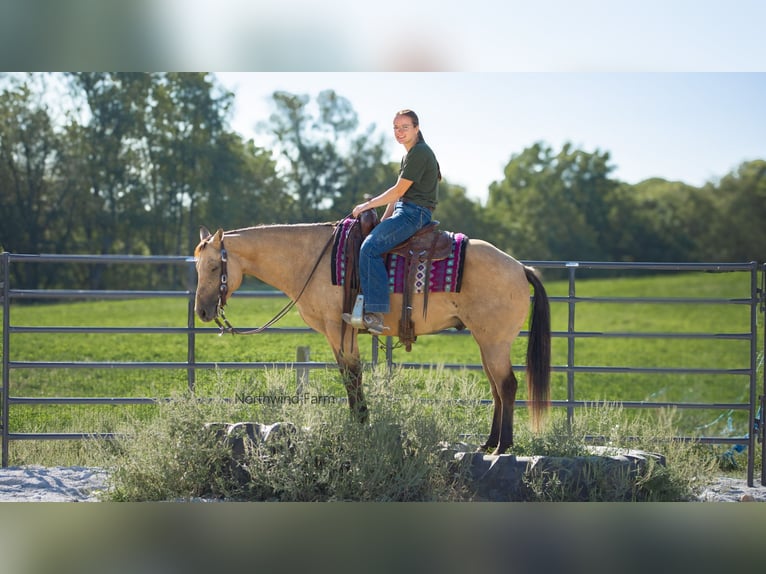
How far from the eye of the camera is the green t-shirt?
20.8ft

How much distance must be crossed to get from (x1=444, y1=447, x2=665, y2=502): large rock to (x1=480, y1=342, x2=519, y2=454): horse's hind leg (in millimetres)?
497

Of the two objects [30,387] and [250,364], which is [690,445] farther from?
[30,387]

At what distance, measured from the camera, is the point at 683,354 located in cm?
2605

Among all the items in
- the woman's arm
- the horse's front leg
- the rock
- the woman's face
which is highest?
the woman's face

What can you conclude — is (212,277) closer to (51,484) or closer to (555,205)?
(51,484)

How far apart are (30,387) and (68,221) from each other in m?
14.9

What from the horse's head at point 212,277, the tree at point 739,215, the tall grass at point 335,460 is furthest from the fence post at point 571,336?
the tree at point 739,215

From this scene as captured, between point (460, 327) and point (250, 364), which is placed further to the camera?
point (250, 364)

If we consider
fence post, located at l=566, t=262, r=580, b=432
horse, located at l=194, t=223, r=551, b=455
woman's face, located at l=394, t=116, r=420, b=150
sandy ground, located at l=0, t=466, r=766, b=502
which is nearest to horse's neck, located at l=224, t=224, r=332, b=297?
horse, located at l=194, t=223, r=551, b=455

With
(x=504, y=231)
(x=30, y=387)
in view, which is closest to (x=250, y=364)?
(x=30, y=387)

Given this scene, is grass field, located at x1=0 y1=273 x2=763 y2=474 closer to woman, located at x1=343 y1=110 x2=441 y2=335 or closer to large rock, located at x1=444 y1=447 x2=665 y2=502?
large rock, located at x1=444 y1=447 x2=665 y2=502

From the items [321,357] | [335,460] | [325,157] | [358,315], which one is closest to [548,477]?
[335,460]

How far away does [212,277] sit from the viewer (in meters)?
6.64

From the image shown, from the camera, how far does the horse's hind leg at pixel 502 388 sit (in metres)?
6.49
